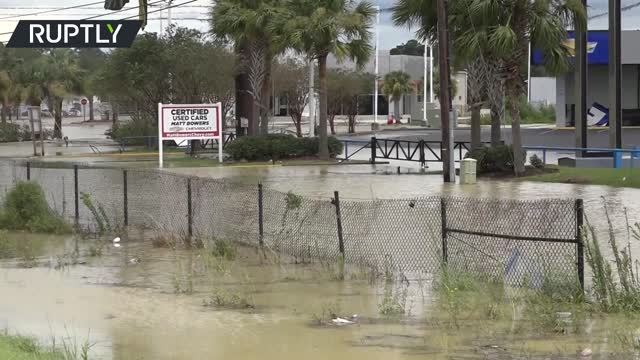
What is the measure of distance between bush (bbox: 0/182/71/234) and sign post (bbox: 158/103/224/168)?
788 inches

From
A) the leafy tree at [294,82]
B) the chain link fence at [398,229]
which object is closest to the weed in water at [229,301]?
the chain link fence at [398,229]

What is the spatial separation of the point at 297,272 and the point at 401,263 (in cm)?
134

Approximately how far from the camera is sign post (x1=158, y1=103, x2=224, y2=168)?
35.9 metres

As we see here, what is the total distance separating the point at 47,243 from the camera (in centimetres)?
1436

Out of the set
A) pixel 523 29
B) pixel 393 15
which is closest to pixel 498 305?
pixel 523 29

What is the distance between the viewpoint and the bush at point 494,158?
90.6 ft

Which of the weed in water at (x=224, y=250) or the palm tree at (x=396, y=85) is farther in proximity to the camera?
the palm tree at (x=396, y=85)

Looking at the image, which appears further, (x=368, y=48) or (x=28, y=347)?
(x=368, y=48)

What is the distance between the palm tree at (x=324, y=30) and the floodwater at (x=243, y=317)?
873 inches

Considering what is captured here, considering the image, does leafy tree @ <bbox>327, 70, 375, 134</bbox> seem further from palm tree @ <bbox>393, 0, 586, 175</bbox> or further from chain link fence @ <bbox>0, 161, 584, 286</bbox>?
chain link fence @ <bbox>0, 161, 584, 286</bbox>

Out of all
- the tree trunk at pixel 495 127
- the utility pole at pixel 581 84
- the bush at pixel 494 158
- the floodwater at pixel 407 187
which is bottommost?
the floodwater at pixel 407 187

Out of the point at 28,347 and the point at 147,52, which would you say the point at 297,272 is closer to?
the point at 28,347

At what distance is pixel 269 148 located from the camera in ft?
118

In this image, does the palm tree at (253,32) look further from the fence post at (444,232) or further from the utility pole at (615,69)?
the fence post at (444,232)
